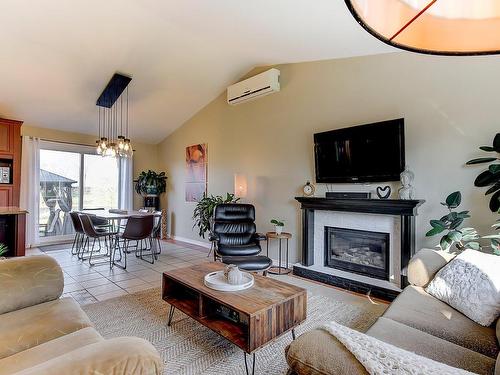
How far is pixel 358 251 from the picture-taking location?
3.69 m

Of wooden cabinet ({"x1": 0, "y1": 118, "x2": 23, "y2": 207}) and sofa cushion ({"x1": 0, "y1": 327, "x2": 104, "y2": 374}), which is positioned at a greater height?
wooden cabinet ({"x1": 0, "y1": 118, "x2": 23, "y2": 207})

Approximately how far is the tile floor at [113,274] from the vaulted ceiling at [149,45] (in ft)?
9.42

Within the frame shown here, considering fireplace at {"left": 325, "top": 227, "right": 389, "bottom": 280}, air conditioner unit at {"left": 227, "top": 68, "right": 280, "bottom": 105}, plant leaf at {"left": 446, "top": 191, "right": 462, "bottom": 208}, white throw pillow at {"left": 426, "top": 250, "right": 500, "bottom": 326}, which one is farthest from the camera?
air conditioner unit at {"left": 227, "top": 68, "right": 280, "bottom": 105}

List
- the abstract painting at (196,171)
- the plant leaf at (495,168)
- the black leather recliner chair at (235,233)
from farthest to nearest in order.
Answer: the abstract painting at (196,171), the black leather recliner chair at (235,233), the plant leaf at (495,168)

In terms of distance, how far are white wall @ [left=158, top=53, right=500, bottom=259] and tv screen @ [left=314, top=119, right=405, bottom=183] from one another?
0.61 ft

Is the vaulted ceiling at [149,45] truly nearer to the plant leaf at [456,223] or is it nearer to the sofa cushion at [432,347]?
the plant leaf at [456,223]

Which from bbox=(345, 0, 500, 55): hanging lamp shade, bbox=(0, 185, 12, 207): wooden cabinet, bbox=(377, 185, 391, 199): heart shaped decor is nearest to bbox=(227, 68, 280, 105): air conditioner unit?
bbox=(377, 185, 391, 199): heart shaped decor

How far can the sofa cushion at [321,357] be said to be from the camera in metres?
0.81

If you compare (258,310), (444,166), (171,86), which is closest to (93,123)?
(171,86)

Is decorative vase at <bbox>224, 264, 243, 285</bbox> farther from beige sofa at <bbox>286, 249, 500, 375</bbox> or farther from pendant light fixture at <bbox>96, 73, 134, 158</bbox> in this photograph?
pendant light fixture at <bbox>96, 73, 134, 158</bbox>

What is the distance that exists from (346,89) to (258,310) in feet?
10.3

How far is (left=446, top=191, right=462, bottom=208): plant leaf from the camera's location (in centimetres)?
269

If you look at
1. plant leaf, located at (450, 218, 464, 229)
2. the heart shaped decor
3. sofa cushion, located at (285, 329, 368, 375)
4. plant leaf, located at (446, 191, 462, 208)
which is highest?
the heart shaped decor

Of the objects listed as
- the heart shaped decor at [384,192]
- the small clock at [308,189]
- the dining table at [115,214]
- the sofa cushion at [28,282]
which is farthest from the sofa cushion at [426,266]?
the dining table at [115,214]
